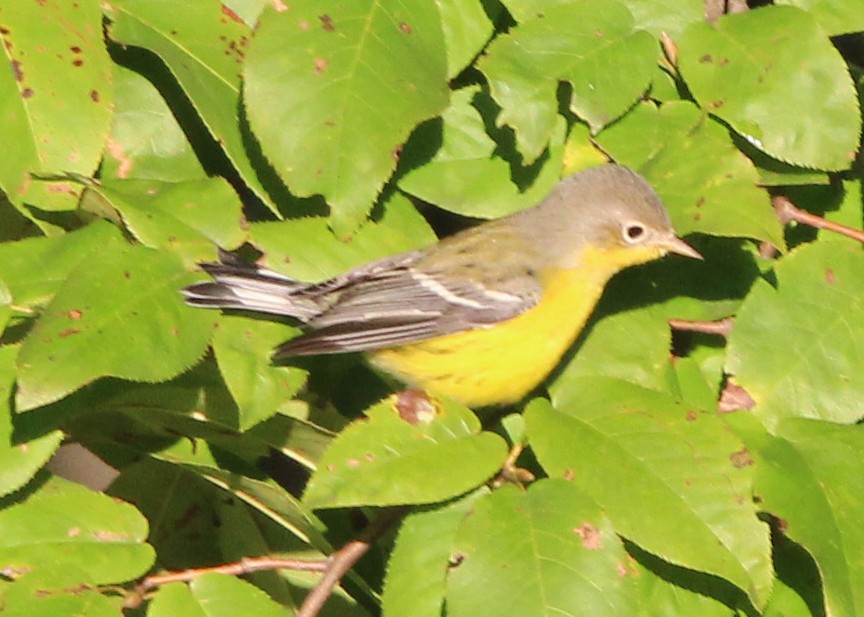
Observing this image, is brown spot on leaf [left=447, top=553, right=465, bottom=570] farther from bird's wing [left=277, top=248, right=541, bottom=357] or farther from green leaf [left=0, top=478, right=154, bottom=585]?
bird's wing [left=277, top=248, right=541, bottom=357]

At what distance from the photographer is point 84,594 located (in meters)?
2.16

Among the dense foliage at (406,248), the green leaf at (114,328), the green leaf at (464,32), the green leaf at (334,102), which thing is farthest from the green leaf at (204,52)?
the green leaf at (464,32)

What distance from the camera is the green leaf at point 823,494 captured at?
2.27 meters

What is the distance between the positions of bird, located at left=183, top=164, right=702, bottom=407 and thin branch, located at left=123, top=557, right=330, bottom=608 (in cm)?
48

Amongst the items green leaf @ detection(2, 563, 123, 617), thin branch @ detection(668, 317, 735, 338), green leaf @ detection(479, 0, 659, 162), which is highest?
green leaf @ detection(479, 0, 659, 162)

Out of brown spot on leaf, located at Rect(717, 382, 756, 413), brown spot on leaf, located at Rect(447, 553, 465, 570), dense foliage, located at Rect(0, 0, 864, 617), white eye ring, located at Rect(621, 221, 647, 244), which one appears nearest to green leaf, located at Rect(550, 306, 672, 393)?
dense foliage, located at Rect(0, 0, 864, 617)

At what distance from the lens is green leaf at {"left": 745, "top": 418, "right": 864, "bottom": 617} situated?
227 centimetres

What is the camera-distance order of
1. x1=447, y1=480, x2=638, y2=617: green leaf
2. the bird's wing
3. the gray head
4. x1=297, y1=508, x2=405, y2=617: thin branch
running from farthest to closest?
the bird's wing
the gray head
x1=297, y1=508, x2=405, y2=617: thin branch
x1=447, y1=480, x2=638, y2=617: green leaf

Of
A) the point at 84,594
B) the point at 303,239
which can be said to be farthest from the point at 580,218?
the point at 84,594

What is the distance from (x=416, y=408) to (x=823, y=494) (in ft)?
2.54

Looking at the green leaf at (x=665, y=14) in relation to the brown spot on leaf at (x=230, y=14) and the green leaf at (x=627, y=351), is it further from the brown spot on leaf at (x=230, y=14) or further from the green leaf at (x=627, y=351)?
the brown spot on leaf at (x=230, y=14)

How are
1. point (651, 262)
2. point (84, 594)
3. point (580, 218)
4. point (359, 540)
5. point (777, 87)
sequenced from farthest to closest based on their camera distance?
1. point (580, 218)
2. point (651, 262)
3. point (777, 87)
4. point (359, 540)
5. point (84, 594)

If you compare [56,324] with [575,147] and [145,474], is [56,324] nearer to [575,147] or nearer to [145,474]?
[145,474]

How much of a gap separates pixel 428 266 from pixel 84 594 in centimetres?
134
